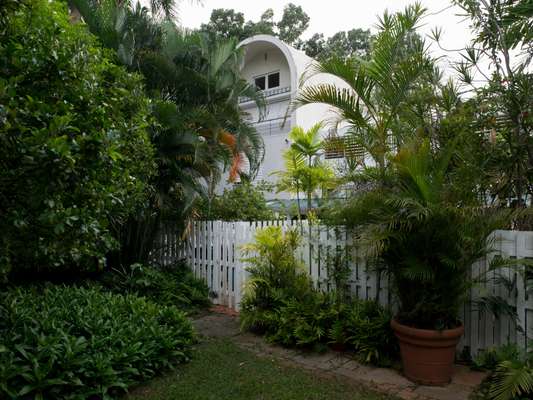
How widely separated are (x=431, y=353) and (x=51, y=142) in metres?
3.73

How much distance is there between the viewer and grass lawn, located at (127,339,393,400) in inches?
141

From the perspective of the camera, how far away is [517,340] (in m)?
4.07

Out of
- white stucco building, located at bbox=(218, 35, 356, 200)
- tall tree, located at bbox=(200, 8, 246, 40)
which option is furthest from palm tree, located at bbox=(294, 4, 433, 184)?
tall tree, located at bbox=(200, 8, 246, 40)

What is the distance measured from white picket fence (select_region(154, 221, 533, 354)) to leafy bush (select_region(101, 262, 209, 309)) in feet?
1.24

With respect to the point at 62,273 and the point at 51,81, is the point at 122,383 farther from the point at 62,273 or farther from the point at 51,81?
the point at 62,273

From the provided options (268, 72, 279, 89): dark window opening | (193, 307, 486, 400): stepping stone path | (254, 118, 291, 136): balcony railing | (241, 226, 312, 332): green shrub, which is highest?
(268, 72, 279, 89): dark window opening

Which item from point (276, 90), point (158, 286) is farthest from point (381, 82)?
point (276, 90)

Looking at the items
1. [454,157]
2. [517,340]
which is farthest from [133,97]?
[517,340]

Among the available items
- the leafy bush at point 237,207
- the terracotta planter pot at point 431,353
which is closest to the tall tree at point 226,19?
the leafy bush at point 237,207

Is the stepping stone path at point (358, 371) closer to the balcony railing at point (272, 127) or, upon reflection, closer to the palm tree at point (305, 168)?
the palm tree at point (305, 168)

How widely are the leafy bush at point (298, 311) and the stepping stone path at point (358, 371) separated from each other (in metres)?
0.14

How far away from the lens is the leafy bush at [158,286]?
6.50 meters

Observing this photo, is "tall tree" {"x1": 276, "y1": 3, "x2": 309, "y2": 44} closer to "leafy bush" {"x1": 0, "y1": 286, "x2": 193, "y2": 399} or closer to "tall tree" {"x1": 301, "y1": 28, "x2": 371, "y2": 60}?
"tall tree" {"x1": 301, "y1": 28, "x2": 371, "y2": 60}

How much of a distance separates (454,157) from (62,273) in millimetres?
6362
